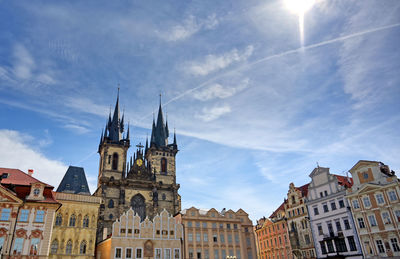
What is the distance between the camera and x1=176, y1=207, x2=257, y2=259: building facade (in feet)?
144

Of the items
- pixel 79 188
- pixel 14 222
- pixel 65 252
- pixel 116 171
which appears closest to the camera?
pixel 14 222

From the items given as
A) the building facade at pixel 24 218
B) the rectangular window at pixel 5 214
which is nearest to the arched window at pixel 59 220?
the building facade at pixel 24 218

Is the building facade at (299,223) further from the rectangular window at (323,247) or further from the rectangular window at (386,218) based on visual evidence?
the rectangular window at (386,218)

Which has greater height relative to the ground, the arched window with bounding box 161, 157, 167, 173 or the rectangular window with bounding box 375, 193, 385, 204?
the arched window with bounding box 161, 157, 167, 173

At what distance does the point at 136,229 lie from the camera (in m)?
39.9

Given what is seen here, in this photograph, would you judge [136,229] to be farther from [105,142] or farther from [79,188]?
[105,142]

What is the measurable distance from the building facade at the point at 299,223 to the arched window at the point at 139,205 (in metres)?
26.4

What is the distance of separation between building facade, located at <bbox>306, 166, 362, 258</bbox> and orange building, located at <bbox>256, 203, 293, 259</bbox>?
5.60 m

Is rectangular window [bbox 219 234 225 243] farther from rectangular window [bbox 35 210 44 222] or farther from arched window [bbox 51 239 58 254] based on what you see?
rectangular window [bbox 35 210 44 222]

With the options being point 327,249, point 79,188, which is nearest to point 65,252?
point 79,188

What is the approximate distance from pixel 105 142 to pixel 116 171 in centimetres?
675

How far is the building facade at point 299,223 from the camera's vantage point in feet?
141

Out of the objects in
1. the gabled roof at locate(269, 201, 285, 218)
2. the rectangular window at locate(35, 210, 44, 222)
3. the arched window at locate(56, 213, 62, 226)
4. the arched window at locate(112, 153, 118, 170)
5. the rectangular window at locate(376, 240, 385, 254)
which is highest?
the arched window at locate(112, 153, 118, 170)

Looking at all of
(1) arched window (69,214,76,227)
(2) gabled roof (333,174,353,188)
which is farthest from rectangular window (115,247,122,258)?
(2) gabled roof (333,174,353,188)
